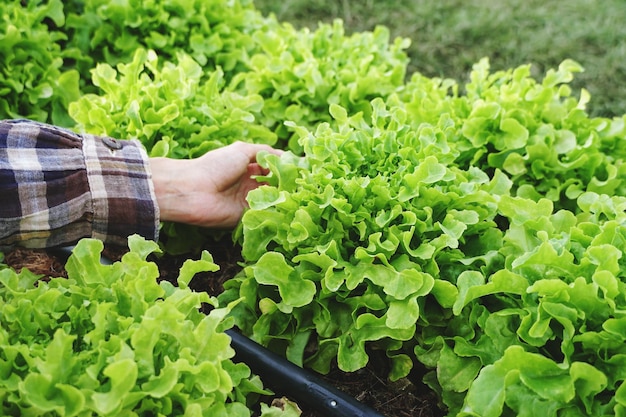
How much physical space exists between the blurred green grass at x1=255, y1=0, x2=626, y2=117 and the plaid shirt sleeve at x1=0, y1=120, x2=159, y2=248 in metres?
3.66

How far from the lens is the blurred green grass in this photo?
5.25 metres

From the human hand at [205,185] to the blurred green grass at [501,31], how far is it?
3.28 metres

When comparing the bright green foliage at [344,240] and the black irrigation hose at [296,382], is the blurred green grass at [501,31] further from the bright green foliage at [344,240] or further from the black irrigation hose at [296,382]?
the black irrigation hose at [296,382]

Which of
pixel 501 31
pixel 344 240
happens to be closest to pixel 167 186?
pixel 344 240

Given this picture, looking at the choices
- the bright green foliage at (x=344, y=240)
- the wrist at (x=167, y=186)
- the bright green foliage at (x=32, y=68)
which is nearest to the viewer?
the bright green foliage at (x=344, y=240)

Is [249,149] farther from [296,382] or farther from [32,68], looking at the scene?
[32,68]

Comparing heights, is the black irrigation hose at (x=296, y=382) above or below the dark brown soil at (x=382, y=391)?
above

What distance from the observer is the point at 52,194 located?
1954mm

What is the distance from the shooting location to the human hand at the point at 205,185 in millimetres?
2209

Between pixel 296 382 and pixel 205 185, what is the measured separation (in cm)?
77

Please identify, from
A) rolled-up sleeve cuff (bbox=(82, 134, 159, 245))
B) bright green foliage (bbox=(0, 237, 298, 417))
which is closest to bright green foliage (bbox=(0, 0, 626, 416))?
bright green foliage (bbox=(0, 237, 298, 417))

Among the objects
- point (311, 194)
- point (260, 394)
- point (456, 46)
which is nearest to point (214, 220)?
point (311, 194)

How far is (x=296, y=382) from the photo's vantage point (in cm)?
181

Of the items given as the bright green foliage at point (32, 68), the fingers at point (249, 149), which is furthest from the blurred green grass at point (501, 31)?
the fingers at point (249, 149)
